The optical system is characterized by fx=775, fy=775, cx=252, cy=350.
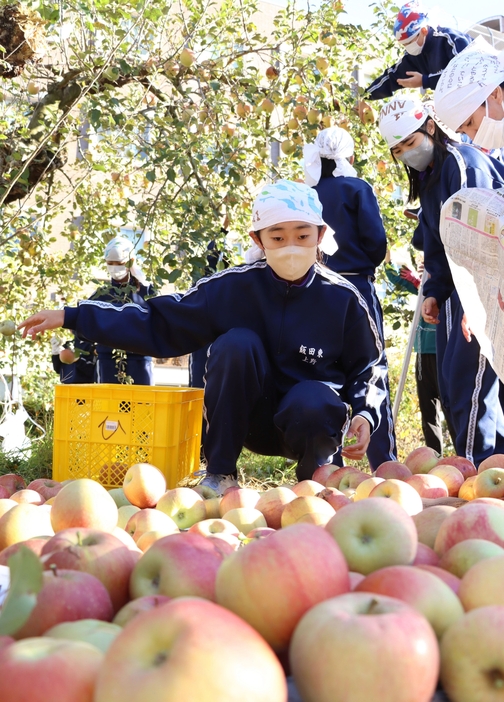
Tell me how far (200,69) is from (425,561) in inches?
139

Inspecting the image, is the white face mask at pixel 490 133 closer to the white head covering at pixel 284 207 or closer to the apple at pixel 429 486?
the white head covering at pixel 284 207

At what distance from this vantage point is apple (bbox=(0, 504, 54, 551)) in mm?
1743

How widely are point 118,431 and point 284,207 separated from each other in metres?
1.17

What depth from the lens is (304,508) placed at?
6.41 feet

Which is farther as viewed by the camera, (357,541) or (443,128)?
(443,128)

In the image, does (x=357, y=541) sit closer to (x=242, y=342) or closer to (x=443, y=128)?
(x=242, y=342)

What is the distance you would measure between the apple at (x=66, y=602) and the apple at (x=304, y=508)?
0.84 m

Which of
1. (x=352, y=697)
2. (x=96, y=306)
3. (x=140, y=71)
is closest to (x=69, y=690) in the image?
(x=352, y=697)

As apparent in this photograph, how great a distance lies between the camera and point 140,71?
460cm

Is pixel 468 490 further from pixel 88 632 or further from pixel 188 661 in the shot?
pixel 188 661

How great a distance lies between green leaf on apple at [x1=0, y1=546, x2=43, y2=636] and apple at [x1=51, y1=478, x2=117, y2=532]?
81cm

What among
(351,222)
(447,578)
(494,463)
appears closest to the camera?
(447,578)

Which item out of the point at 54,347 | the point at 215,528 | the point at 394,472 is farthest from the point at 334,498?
the point at 54,347

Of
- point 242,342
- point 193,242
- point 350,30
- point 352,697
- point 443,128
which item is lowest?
point 352,697
